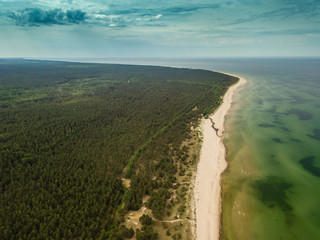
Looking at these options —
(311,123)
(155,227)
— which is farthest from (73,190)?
(311,123)

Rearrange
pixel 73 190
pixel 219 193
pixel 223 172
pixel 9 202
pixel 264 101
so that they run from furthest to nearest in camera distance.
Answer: pixel 264 101
pixel 223 172
pixel 219 193
pixel 73 190
pixel 9 202

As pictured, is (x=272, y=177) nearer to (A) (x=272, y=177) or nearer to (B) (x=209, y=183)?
(A) (x=272, y=177)

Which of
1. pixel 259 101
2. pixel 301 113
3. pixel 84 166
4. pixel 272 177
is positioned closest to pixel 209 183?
pixel 272 177

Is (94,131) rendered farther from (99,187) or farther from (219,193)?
(219,193)

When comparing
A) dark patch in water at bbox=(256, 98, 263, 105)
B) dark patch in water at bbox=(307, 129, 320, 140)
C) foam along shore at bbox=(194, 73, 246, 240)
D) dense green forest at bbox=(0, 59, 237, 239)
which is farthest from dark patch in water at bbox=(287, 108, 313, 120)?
dense green forest at bbox=(0, 59, 237, 239)

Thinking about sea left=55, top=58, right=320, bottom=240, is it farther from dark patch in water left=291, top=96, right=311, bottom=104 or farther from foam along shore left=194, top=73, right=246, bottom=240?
dark patch in water left=291, top=96, right=311, bottom=104

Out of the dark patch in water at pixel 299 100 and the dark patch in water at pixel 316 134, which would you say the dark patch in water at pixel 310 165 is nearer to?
the dark patch in water at pixel 316 134

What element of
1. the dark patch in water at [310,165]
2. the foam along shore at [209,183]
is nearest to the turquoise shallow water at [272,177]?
the dark patch in water at [310,165]
